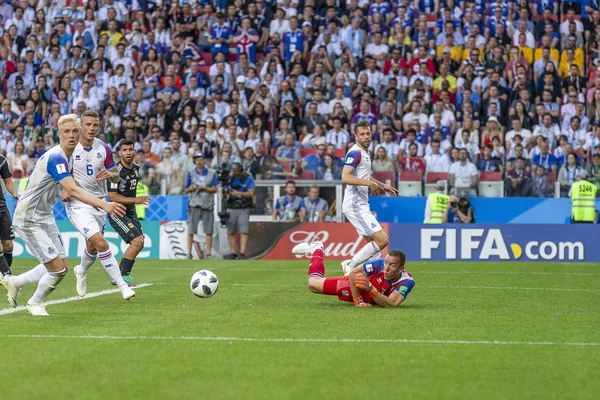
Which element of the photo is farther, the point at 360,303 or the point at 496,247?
the point at 496,247

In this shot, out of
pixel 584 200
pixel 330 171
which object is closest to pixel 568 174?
pixel 584 200

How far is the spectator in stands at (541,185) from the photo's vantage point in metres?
24.3

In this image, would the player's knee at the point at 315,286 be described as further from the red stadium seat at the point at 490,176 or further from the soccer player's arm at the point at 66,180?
the red stadium seat at the point at 490,176

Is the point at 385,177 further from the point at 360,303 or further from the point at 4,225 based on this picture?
the point at 360,303

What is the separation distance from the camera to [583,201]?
23.5 metres

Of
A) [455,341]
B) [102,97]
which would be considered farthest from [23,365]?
[102,97]

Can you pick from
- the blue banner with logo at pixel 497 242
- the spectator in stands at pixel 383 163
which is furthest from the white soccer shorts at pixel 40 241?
the spectator in stands at pixel 383 163

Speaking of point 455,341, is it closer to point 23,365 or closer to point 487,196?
point 23,365

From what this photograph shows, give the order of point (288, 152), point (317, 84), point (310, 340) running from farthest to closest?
point (317, 84) → point (288, 152) → point (310, 340)

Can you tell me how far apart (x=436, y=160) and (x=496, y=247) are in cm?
281

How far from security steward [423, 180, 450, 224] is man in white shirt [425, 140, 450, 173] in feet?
3.44

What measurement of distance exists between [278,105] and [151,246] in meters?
5.67

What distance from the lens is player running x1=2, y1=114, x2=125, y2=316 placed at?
11062mm

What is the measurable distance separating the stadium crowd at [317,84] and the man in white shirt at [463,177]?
5 cm
